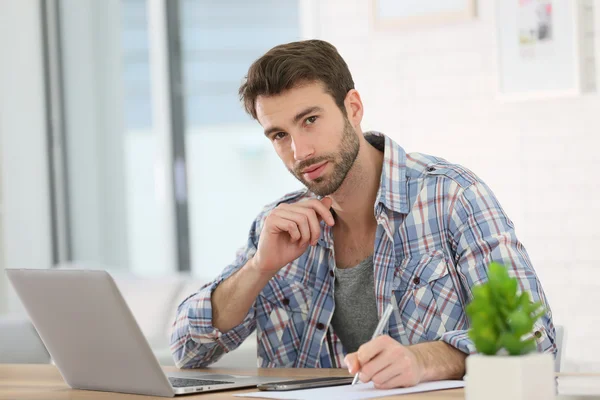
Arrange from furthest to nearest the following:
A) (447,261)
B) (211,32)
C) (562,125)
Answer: (211,32)
(562,125)
(447,261)

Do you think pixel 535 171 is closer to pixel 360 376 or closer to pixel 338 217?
pixel 338 217

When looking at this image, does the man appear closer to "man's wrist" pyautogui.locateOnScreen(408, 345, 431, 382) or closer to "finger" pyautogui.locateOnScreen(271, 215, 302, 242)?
"finger" pyautogui.locateOnScreen(271, 215, 302, 242)

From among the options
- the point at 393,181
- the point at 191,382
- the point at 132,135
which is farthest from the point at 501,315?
the point at 132,135

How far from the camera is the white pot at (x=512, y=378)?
3.01ft

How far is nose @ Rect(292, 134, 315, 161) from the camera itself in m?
1.83

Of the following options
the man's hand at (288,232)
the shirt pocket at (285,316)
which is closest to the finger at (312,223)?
the man's hand at (288,232)

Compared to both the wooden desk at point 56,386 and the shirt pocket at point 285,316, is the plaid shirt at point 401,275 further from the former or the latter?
the wooden desk at point 56,386

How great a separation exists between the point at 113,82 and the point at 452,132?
224cm

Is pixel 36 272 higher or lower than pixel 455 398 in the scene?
higher

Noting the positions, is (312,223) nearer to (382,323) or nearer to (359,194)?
(359,194)

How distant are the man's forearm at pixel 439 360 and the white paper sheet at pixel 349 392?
0.02m

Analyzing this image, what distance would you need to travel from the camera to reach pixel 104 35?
5.26 meters

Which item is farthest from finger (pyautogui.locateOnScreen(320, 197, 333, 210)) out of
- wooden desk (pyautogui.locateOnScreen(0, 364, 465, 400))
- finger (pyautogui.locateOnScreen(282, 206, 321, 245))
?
wooden desk (pyautogui.locateOnScreen(0, 364, 465, 400))

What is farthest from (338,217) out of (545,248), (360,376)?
(545,248)
